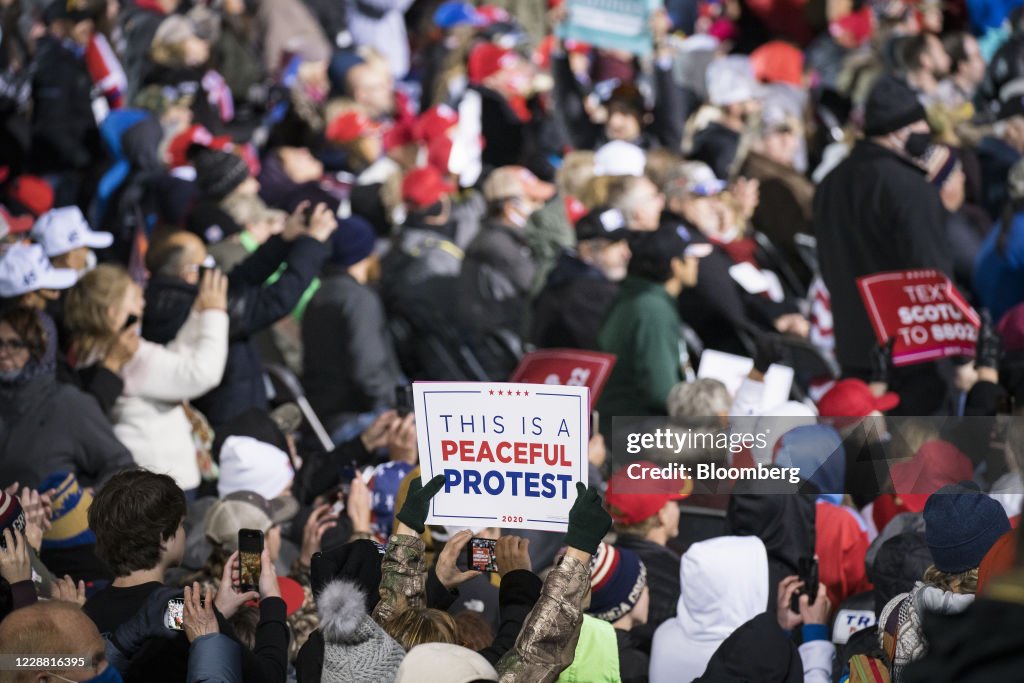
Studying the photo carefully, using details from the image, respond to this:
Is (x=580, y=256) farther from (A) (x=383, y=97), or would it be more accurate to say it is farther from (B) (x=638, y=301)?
(A) (x=383, y=97)

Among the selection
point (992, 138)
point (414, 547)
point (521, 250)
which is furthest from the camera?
point (992, 138)

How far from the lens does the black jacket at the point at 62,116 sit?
38.6 ft

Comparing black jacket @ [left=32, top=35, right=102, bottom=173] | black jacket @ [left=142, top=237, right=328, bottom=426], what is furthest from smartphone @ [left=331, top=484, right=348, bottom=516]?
black jacket @ [left=32, top=35, right=102, bottom=173]

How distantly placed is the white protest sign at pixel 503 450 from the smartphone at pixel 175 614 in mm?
758

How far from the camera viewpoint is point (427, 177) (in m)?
10.3

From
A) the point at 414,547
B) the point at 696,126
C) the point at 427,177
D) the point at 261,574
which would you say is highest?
the point at 414,547

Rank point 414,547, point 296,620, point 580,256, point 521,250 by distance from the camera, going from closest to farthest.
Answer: point 414,547 → point 296,620 → point 580,256 → point 521,250

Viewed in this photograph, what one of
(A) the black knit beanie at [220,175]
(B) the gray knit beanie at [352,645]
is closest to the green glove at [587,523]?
(B) the gray knit beanie at [352,645]

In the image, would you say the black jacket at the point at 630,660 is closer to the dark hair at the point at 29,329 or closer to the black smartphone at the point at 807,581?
the black smartphone at the point at 807,581

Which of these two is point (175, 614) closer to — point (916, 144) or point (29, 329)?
point (29, 329)

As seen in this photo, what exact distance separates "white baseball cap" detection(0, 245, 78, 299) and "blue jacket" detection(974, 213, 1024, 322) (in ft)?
14.9

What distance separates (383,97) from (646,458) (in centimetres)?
792

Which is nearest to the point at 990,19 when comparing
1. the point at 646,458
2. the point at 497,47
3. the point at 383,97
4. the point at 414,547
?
the point at 497,47

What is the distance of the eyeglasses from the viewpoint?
6.48 metres
